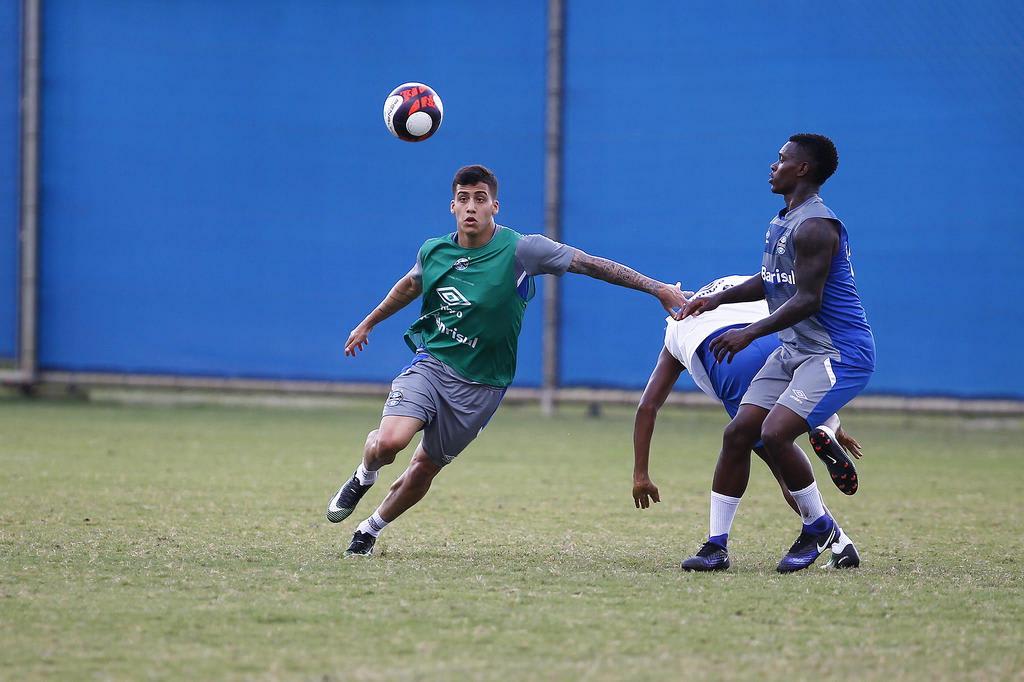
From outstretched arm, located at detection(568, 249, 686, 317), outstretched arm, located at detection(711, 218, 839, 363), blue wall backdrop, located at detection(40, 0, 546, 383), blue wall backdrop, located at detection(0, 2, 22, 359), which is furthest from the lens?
blue wall backdrop, located at detection(0, 2, 22, 359)

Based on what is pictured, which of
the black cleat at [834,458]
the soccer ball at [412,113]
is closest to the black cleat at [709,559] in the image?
the black cleat at [834,458]

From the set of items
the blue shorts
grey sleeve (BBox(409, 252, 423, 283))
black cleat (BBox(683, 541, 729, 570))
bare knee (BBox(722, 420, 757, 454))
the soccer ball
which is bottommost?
black cleat (BBox(683, 541, 729, 570))

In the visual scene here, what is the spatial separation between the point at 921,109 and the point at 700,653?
10954mm

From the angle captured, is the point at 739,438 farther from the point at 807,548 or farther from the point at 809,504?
the point at 807,548

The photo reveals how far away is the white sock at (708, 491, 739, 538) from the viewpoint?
627 centimetres

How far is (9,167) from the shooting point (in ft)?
53.7

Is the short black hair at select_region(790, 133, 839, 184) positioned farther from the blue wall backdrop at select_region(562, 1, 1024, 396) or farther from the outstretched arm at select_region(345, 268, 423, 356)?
the blue wall backdrop at select_region(562, 1, 1024, 396)

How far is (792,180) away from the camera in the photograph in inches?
255

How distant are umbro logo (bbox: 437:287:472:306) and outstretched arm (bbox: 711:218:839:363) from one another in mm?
1336

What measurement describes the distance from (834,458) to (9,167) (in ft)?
42.2

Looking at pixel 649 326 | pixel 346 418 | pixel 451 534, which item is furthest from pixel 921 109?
pixel 451 534

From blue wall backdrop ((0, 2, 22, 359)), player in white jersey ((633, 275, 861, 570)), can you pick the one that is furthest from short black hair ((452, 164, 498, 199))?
blue wall backdrop ((0, 2, 22, 359))

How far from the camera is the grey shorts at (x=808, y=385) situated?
6215 millimetres

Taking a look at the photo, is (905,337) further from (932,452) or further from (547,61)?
(547,61)
